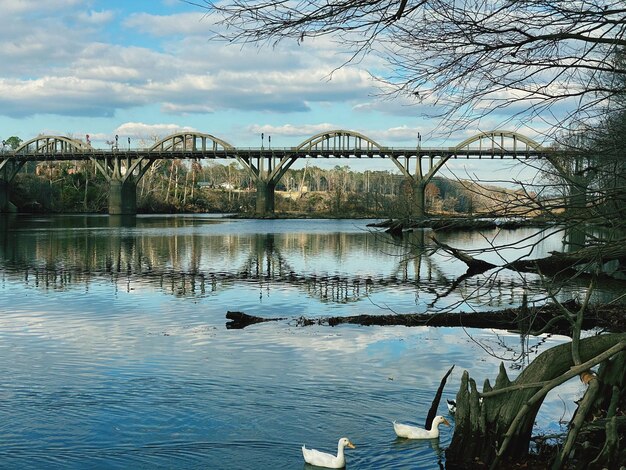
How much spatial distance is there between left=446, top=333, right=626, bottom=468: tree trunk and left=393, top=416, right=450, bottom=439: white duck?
76 centimetres

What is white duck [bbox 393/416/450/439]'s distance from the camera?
33.7 feet

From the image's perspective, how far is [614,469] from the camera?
7.71m

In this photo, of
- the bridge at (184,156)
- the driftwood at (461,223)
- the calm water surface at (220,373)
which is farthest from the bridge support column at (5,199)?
the driftwood at (461,223)

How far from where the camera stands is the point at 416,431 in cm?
1026

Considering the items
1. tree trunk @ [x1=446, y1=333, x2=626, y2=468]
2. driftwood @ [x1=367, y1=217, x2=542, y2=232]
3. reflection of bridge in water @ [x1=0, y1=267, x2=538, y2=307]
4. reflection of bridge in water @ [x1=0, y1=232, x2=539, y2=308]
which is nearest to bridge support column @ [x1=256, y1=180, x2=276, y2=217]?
reflection of bridge in water @ [x1=0, y1=232, x2=539, y2=308]

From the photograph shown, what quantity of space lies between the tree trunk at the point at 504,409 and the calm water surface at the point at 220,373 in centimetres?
76

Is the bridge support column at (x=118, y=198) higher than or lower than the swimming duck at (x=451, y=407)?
higher

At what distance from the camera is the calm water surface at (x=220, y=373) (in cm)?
1000

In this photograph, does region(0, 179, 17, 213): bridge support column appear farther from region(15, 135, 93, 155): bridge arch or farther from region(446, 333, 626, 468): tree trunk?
region(446, 333, 626, 468): tree trunk

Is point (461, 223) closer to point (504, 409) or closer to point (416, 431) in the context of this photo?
point (504, 409)

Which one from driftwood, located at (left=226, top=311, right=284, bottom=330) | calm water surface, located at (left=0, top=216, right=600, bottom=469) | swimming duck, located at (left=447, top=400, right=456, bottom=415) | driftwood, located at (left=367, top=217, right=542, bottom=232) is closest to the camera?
driftwood, located at (left=367, top=217, right=542, bottom=232)

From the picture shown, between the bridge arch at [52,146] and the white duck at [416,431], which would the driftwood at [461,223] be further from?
the bridge arch at [52,146]

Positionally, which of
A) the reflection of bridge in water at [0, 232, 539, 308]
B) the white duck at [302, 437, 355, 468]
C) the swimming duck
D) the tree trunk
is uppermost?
the tree trunk

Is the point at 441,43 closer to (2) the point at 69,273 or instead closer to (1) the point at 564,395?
(1) the point at 564,395
